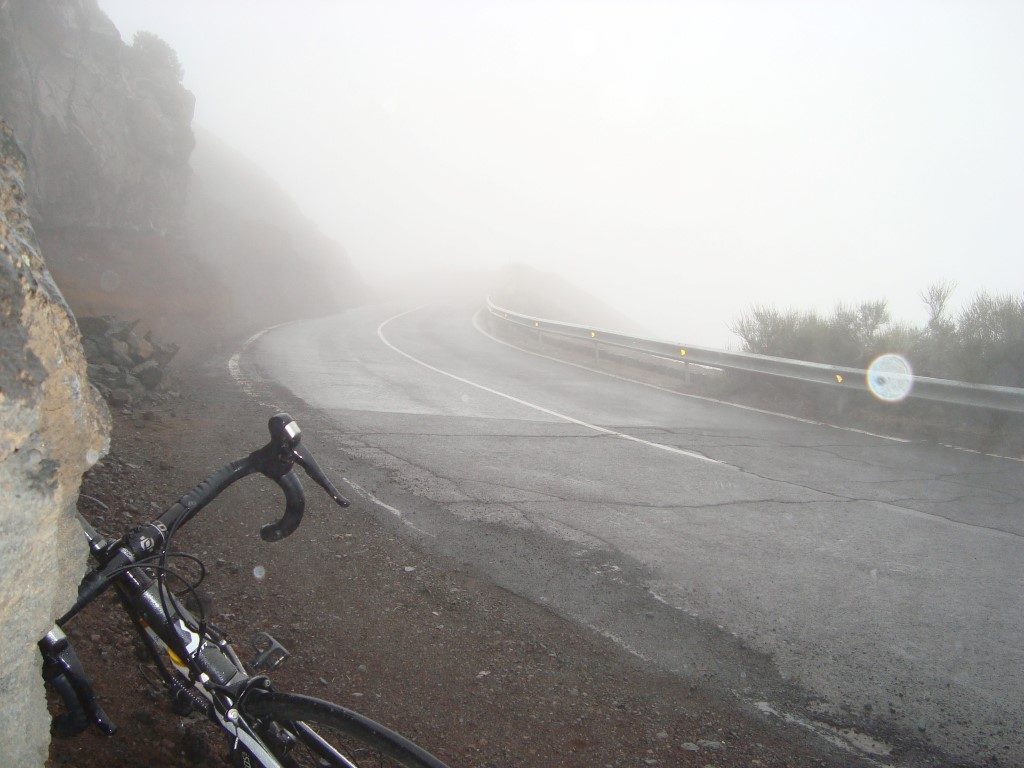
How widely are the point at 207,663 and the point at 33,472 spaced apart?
2.40ft

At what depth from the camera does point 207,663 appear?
2.13m

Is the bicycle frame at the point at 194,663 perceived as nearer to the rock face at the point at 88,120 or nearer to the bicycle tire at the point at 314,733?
the bicycle tire at the point at 314,733

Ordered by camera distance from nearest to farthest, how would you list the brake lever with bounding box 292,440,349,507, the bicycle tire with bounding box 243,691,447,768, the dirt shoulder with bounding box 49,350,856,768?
the bicycle tire with bounding box 243,691,447,768 → the brake lever with bounding box 292,440,349,507 → the dirt shoulder with bounding box 49,350,856,768

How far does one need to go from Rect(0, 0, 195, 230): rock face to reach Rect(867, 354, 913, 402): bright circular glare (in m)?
18.7

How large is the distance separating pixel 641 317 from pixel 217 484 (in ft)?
343

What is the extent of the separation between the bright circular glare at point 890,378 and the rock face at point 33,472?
36.6 ft

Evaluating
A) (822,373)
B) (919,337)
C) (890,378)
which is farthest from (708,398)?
(919,337)

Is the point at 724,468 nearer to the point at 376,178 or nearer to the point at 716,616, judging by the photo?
the point at 716,616

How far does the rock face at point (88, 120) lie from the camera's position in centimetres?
1903

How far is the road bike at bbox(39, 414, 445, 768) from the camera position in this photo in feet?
6.59

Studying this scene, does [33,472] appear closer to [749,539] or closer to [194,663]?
[194,663]

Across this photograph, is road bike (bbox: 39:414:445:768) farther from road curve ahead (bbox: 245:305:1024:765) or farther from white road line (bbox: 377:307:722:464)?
white road line (bbox: 377:307:722:464)

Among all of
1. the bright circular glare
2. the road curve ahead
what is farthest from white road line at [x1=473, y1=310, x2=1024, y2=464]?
the bright circular glare

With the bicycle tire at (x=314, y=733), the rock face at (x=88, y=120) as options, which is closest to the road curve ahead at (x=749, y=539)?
the bicycle tire at (x=314, y=733)
